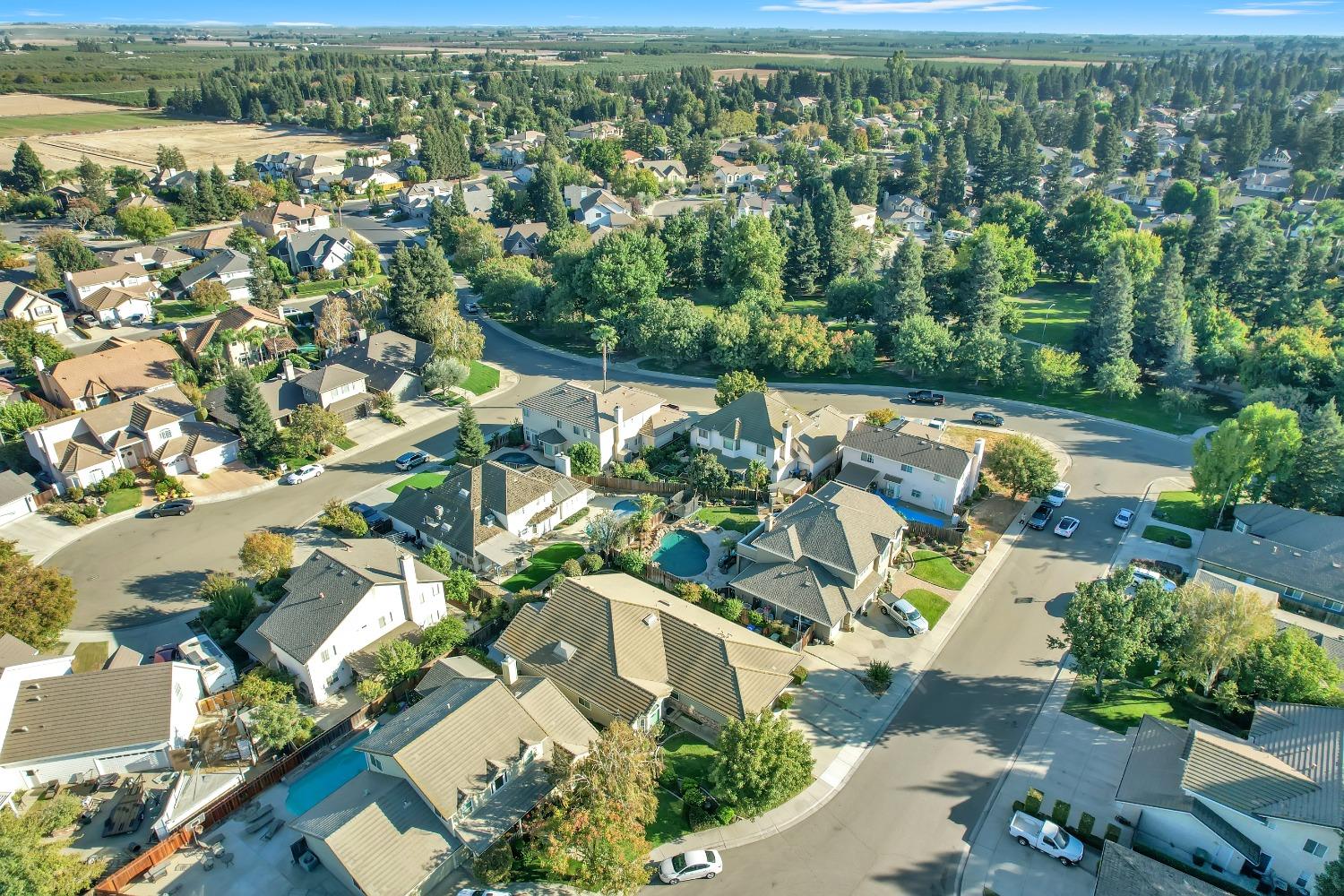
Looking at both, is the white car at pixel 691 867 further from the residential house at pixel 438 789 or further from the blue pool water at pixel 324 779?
the blue pool water at pixel 324 779

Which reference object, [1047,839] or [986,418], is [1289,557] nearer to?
[986,418]

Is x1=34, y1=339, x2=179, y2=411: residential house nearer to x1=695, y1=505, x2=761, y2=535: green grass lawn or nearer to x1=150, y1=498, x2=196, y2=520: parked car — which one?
x1=150, y1=498, x2=196, y2=520: parked car

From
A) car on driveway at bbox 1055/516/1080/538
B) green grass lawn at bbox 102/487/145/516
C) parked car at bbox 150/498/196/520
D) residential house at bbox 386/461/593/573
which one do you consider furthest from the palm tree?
car on driveway at bbox 1055/516/1080/538

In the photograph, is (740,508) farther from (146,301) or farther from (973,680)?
(146,301)

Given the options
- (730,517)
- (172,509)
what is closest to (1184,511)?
(730,517)

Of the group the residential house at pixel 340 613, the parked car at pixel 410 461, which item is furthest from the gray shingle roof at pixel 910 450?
the parked car at pixel 410 461
